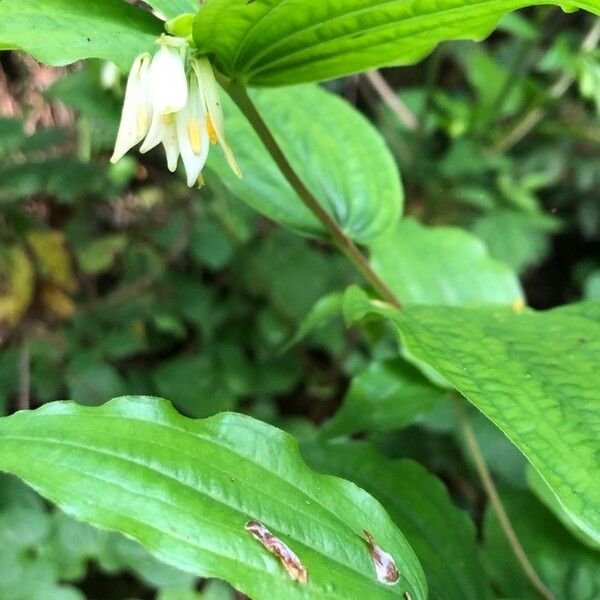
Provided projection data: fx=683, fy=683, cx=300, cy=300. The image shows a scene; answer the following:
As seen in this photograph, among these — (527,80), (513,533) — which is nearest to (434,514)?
(513,533)

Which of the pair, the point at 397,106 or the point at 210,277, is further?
the point at 397,106

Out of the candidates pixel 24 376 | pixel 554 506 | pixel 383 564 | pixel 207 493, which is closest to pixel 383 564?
pixel 383 564

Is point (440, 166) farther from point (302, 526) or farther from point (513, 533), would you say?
point (302, 526)

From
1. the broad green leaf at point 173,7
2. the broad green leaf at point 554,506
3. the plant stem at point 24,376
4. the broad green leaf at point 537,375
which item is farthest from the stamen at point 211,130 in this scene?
the plant stem at point 24,376

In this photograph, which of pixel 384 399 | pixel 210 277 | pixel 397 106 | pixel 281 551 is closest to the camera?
pixel 281 551

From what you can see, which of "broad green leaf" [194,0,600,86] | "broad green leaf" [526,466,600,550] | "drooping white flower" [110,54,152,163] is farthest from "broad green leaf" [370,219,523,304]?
"drooping white flower" [110,54,152,163]

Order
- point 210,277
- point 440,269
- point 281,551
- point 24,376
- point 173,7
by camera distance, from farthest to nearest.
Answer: point 210,277 → point 24,376 → point 440,269 → point 173,7 → point 281,551

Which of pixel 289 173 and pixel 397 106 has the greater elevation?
pixel 289 173

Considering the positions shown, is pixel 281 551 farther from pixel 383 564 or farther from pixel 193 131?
pixel 193 131

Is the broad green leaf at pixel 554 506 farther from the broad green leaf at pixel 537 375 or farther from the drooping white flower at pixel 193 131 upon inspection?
the drooping white flower at pixel 193 131

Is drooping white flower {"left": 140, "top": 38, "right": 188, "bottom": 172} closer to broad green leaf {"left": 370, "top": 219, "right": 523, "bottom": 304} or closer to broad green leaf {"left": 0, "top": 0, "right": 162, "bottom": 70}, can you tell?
broad green leaf {"left": 0, "top": 0, "right": 162, "bottom": 70}
